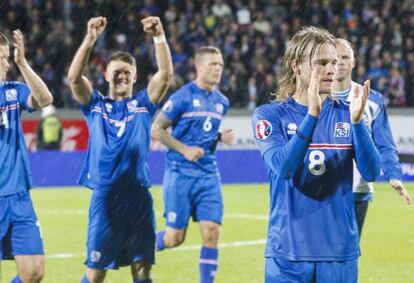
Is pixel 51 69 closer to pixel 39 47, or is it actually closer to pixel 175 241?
pixel 39 47

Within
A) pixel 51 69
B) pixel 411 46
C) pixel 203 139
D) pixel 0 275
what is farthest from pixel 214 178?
pixel 411 46

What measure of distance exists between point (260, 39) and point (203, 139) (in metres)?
15.3

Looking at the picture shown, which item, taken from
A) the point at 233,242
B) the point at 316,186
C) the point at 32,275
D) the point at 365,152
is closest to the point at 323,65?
the point at 365,152

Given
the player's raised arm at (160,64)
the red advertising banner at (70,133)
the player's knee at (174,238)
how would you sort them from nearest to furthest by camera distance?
the player's raised arm at (160,64) → the player's knee at (174,238) → the red advertising banner at (70,133)

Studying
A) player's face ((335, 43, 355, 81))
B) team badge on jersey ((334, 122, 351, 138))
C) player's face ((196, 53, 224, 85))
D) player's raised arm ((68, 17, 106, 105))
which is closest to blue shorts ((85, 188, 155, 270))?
player's raised arm ((68, 17, 106, 105))

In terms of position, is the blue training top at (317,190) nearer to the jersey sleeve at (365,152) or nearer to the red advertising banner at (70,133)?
the jersey sleeve at (365,152)

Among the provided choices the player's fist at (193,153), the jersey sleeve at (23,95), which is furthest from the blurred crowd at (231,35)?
the jersey sleeve at (23,95)

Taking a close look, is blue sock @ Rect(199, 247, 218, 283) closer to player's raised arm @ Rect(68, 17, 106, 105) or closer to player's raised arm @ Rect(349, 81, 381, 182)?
player's raised arm @ Rect(68, 17, 106, 105)

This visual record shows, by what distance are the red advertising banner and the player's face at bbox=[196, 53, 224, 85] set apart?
1141 cm

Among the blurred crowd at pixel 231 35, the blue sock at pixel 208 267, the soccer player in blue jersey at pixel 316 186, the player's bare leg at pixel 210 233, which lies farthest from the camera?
the blurred crowd at pixel 231 35

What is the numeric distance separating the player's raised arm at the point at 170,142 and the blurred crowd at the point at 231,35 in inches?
489

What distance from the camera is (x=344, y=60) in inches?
254

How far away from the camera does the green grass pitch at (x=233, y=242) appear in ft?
29.5

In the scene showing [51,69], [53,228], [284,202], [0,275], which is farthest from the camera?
[51,69]
